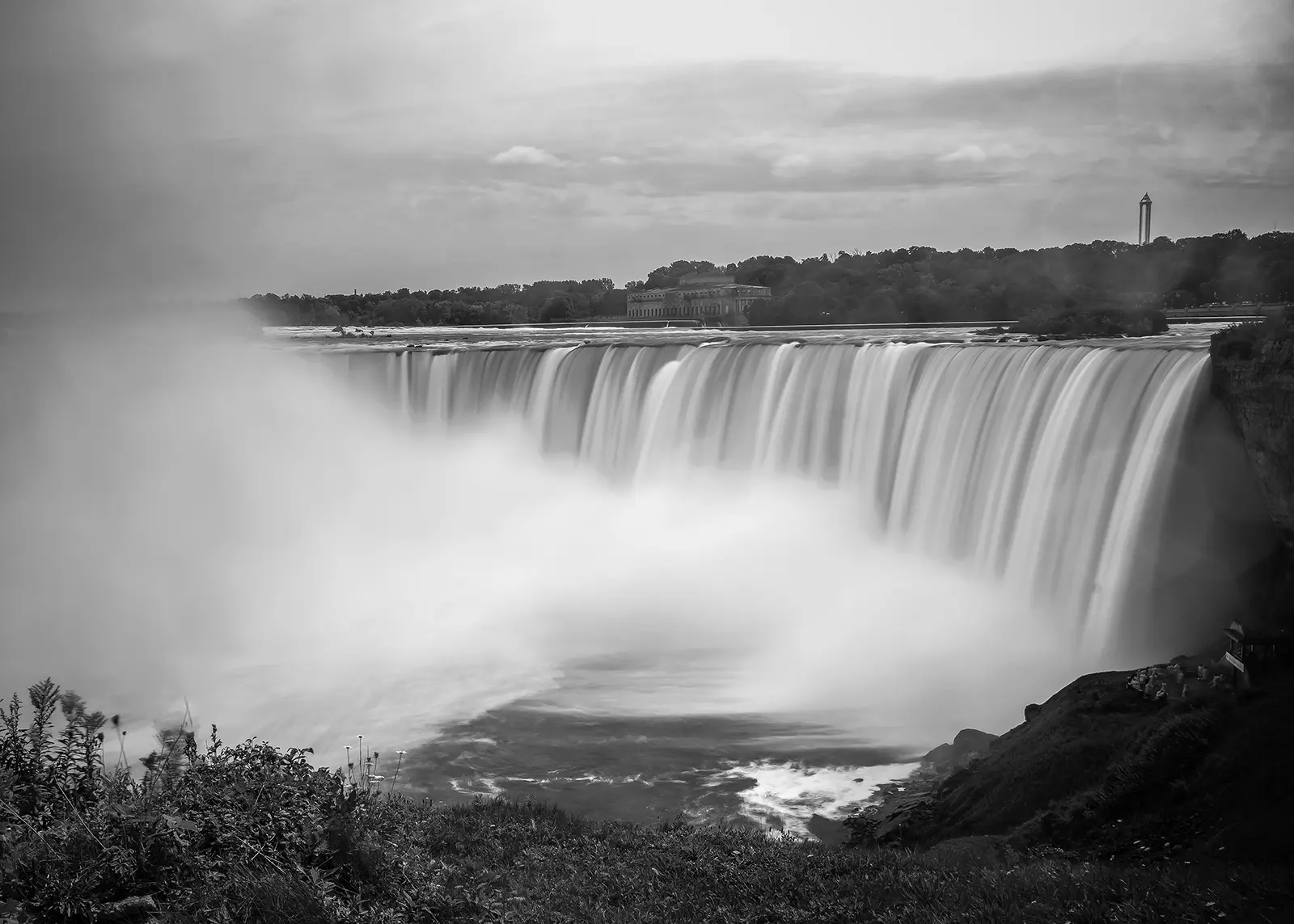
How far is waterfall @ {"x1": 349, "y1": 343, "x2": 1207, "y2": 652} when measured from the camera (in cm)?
1630

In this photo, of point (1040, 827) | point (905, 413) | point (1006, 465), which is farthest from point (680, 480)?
point (1040, 827)

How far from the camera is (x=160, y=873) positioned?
253 inches

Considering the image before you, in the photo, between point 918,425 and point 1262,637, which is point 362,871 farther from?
point 918,425

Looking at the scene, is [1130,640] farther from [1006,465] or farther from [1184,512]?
[1006,465]

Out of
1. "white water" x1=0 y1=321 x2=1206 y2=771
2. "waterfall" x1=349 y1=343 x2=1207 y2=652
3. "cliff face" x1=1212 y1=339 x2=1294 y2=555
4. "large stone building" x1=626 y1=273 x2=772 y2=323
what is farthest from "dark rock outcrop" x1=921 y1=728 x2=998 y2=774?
"large stone building" x1=626 y1=273 x2=772 y2=323

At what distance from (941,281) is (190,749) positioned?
57616mm

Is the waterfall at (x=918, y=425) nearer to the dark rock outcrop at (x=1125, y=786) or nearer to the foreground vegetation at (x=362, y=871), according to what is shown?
the dark rock outcrop at (x=1125, y=786)

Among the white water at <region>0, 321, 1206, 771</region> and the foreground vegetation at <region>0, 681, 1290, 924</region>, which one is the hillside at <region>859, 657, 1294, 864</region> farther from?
the white water at <region>0, 321, 1206, 771</region>

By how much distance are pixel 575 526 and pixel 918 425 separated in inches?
368

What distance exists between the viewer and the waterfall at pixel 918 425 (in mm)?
16297

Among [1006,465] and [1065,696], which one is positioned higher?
[1006,465]

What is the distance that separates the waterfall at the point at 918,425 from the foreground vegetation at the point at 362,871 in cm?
878

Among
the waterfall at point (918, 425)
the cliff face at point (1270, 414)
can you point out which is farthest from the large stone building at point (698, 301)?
the cliff face at point (1270, 414)

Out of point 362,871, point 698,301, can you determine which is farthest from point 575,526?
Result: point 698,301
